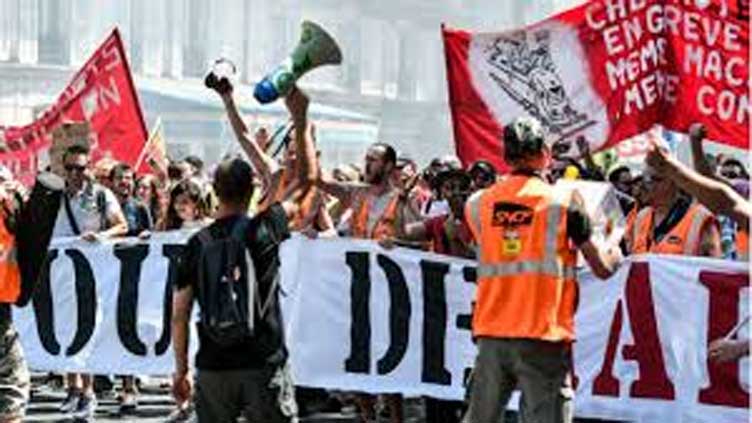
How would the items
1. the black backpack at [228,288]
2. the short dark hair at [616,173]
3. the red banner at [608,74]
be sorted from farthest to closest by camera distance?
1. the short dark hair at [616,173]
2. the red banner at [608,74]
3. the black backpack at [228,288]

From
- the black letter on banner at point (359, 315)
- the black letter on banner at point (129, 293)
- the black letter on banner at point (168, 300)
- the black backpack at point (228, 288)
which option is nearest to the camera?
the black backpack at point (228, 288)

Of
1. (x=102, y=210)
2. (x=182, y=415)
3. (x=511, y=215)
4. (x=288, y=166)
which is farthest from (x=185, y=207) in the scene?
(x=511, y=215)

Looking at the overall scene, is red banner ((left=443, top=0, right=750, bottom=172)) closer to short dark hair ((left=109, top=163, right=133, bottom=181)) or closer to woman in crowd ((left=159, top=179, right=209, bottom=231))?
woman in crowd ((left=159, top=179, right=209, bottom=231))

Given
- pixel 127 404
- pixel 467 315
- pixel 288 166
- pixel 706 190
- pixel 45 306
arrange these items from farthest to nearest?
pixel 127 404 → pixel 45 306 → pixel 467 315 → pixel 288 166 → pixel 706 190

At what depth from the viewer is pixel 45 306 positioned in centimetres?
1209

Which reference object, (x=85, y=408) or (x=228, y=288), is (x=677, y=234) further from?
(x=85, y=408)

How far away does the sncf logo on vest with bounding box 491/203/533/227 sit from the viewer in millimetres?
7770

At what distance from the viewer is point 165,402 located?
520 inches

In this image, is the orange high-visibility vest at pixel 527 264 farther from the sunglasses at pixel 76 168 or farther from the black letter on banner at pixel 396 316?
the sunglasses at pixel 76 168

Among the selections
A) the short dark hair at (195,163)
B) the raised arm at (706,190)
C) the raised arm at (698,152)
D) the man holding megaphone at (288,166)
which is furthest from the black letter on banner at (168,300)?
the raised arm at (706,190)

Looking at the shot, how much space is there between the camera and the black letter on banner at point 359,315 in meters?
10.9

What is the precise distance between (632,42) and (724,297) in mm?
1942

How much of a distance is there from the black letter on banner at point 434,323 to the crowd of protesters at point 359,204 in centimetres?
16

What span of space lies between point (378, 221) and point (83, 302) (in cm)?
212
